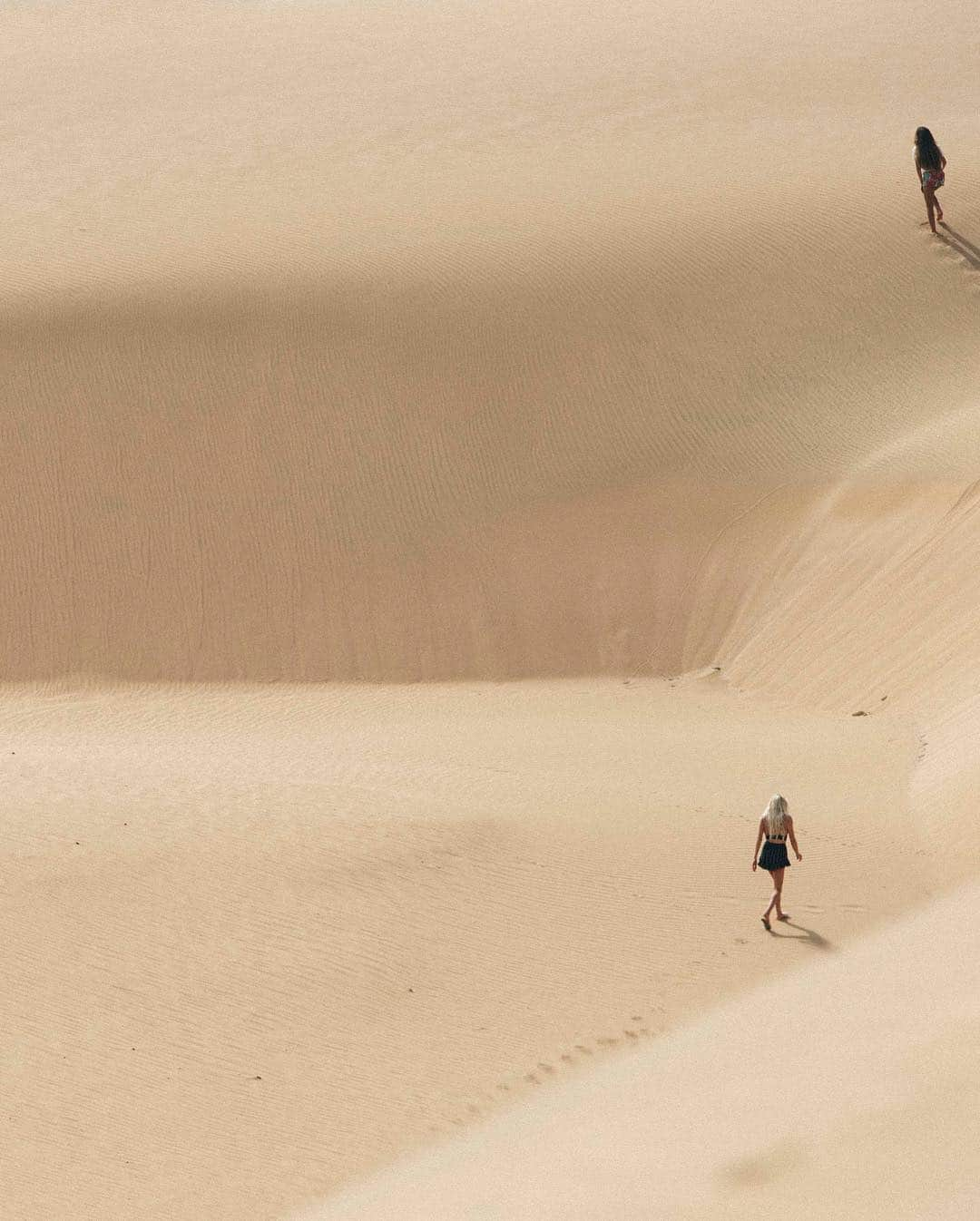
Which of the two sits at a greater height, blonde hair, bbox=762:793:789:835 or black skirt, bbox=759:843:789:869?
blonde hair, bbox=762:793:789:835

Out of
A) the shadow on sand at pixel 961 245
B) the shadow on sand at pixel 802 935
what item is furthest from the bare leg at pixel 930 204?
the shadow on sand at pixel 802 935

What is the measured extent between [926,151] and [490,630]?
365 inches

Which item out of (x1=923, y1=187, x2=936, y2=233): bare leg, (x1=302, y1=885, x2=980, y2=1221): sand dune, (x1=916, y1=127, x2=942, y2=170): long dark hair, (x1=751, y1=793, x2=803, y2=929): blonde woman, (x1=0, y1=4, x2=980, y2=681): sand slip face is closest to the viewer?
(x1=302, y1=885, x2=980, y2=1221): sand dune

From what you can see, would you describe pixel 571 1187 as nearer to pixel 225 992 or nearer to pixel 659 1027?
pixel 659 1027

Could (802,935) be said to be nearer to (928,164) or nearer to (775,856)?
(775,856)

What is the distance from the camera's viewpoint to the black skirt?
11719 millimetres

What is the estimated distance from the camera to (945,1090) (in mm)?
6852

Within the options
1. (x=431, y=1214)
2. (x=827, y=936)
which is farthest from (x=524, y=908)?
(x=431, y=1214)

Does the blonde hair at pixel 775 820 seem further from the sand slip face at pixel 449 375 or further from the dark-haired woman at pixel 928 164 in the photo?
the dark-haired woman at pixel 928 164

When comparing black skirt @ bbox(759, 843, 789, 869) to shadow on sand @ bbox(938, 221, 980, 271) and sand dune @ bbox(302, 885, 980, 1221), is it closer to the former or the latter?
sand dune @ bbox(302, 885, 980, 1221)

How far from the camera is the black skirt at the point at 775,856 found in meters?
11.7

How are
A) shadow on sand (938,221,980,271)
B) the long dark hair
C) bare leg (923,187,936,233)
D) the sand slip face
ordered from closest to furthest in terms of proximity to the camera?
the sand slip face
the long dark hair
bare leg (923,187,936,233)
shadow on sand (938,221,980,271)

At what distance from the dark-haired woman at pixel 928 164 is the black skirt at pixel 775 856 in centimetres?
1349

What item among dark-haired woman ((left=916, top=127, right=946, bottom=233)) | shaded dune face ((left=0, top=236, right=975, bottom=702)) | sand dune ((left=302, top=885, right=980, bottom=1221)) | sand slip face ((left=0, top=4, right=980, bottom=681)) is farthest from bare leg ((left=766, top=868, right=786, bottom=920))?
dark-haired woman ((left=916, top=127, right=946, bottom=233))
